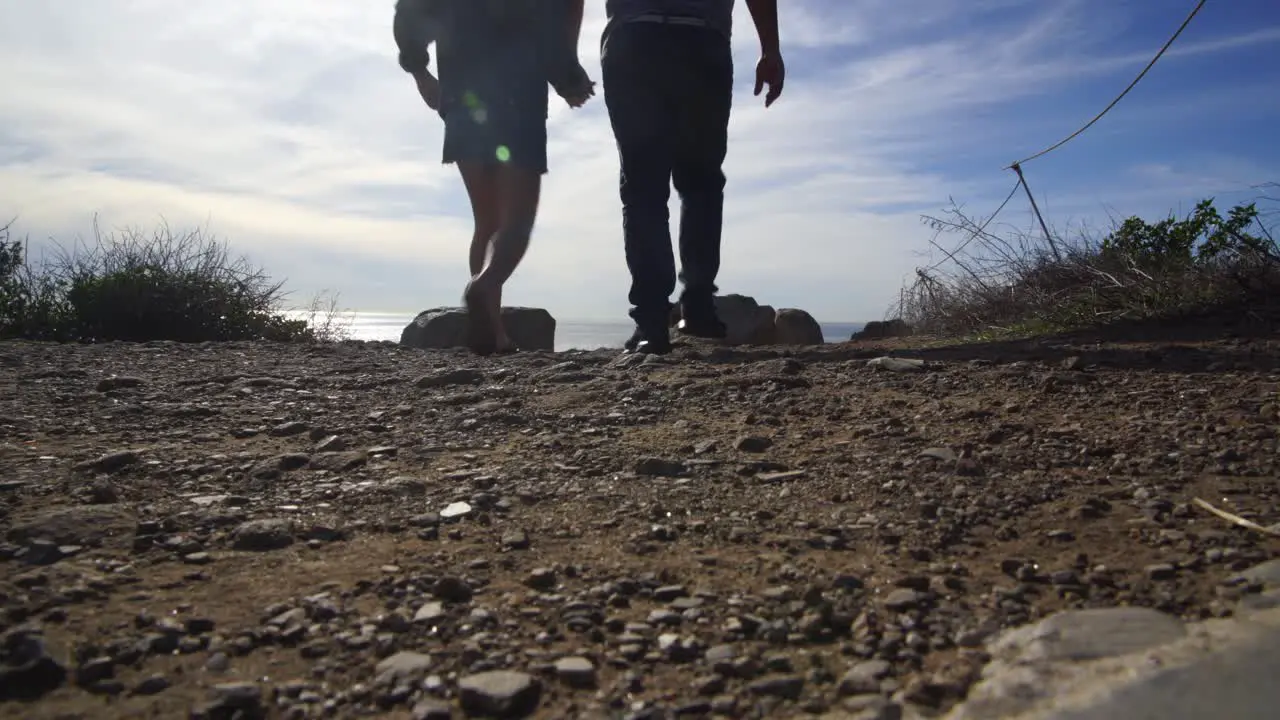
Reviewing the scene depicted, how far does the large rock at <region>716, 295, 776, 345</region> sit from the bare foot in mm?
2754

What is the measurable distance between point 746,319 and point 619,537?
5.41 meters

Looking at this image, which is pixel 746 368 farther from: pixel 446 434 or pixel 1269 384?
pixel 1269 384

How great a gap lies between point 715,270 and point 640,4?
115 centimetres

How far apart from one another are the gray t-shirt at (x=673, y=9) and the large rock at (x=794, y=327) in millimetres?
3618

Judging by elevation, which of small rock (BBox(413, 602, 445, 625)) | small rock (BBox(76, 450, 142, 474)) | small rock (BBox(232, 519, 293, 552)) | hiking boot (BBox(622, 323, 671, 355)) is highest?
hiking boot (BBox(622, 323, 671, 355))

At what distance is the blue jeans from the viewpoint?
3.63 m

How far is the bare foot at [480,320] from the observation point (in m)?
3.96

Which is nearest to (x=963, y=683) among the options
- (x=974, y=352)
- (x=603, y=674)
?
(x=603, y=674)

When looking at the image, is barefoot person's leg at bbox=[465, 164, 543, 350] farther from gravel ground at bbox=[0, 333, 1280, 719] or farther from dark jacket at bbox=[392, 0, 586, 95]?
gravel ground at bbox=[0, 333, 1280, 719]

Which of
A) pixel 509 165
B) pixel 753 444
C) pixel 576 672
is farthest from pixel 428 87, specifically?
pixel 576 672

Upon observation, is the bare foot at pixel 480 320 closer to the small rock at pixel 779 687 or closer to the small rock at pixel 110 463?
the small rock at pixel 110 463

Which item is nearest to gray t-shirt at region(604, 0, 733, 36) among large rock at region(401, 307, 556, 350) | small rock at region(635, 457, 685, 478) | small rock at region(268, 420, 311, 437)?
small rock at region(268, 420, 311, 437)

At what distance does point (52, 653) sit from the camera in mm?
1183

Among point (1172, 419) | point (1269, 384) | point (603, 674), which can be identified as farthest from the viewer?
point (1269, 384)
